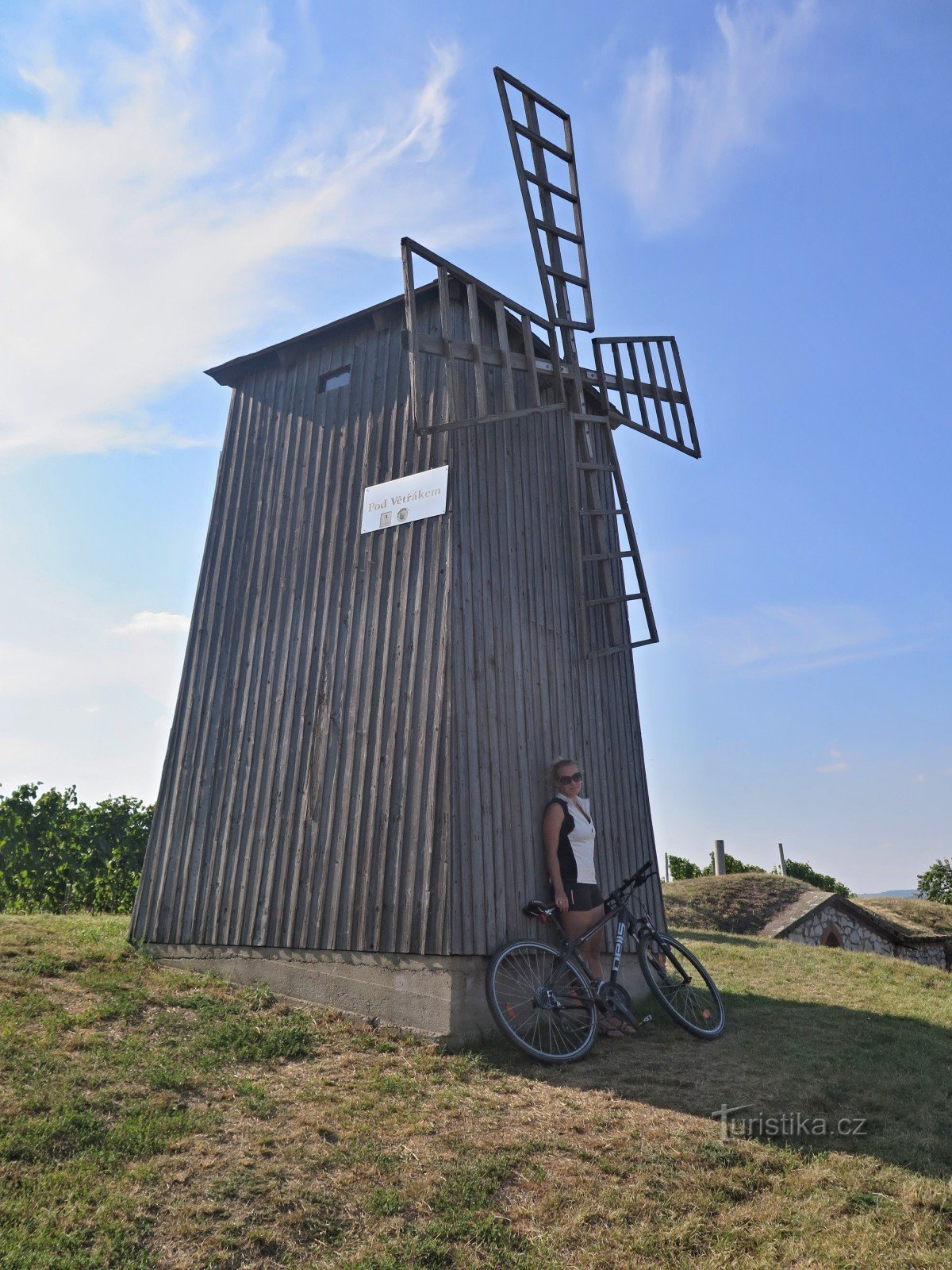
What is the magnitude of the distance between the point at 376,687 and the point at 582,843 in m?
2.37

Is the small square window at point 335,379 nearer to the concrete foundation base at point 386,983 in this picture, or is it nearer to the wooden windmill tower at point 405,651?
the wooden windmill tower at point 405,651

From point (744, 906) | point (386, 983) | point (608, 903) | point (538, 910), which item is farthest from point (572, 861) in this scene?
point (744, 906)

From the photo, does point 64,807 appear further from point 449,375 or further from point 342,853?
point 449,375

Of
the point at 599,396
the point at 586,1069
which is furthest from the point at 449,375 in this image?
the point at 586,1069

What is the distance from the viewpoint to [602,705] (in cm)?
1073

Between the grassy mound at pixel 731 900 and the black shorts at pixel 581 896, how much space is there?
12377mm

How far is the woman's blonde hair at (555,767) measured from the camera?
29.1ft

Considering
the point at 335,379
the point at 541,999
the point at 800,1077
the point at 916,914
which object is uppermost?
the point at 335,379

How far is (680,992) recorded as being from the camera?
27.7ft

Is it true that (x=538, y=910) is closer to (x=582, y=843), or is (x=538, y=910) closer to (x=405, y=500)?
(x=582, y=843)

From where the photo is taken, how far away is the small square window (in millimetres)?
10367

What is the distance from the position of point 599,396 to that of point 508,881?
20.5ft

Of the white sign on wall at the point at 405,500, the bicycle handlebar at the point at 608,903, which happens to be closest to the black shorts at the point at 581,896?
the bicycle handlebar at the point at 608,903

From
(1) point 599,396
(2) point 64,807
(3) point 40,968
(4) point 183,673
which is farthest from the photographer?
(2) point 64,807
